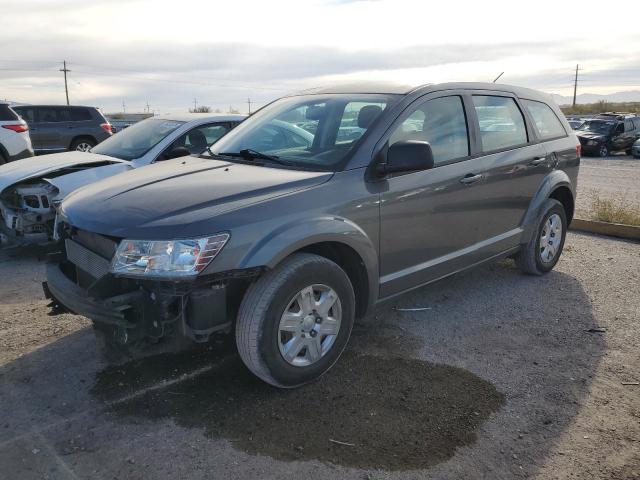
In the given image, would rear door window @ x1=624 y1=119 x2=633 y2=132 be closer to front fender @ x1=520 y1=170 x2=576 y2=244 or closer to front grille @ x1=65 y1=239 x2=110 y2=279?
front fender @ x1=520 y1=170 x2=576 y2=244

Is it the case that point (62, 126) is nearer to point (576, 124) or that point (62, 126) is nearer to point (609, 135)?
point (609, 135)

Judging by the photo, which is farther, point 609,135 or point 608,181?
point 609,135

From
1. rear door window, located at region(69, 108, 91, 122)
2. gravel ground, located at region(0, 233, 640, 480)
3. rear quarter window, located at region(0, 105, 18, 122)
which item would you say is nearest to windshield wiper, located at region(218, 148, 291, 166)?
gravel ground, located at region(0, 233, 640, 480)

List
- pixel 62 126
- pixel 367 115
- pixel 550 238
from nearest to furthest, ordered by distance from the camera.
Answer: pixel 367 115, pixel 550 238, pixel 62 126

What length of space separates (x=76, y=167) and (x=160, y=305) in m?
3.76

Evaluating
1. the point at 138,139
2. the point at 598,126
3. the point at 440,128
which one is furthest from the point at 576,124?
the point at 440,128

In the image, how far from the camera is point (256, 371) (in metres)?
3.16

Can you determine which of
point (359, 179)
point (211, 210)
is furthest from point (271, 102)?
point (211, 210)

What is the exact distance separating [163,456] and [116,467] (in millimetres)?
219

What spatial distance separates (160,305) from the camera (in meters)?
2.91

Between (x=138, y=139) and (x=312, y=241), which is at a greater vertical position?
(x=138, y=139)

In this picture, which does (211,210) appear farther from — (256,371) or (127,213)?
(256,371)

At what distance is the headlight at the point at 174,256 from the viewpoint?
2.85 meters

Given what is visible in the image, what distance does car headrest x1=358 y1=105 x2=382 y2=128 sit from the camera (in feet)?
12.5
